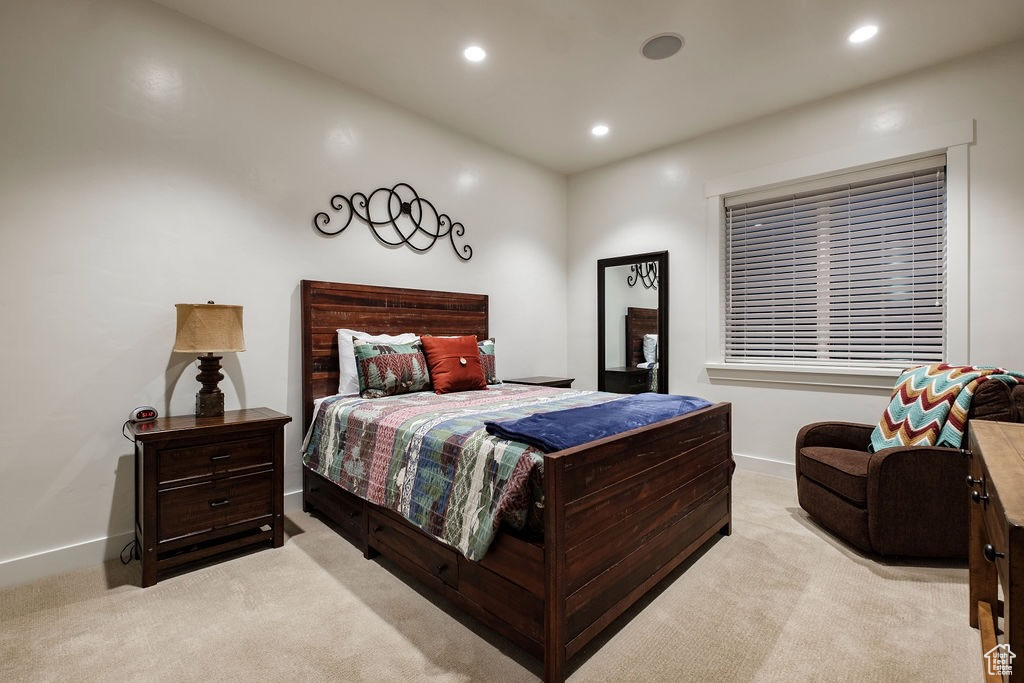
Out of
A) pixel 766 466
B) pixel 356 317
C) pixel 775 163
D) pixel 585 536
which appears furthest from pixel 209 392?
pixel 775 163

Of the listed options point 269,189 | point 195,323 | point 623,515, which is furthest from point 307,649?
point 269,189

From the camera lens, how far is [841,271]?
353 centimetres

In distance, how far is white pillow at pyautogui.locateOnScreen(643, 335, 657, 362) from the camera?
14.5 feet

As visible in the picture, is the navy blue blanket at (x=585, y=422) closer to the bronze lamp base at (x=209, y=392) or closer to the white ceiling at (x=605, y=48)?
the bronze lamp base at (x=209, y=392)

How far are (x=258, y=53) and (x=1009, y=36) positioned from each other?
4425 mm

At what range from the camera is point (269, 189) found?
2969mm

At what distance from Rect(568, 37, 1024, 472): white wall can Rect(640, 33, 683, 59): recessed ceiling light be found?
86 centimetres

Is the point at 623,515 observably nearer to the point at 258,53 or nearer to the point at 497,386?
the point at 497,386

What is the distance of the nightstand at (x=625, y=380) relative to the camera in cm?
452

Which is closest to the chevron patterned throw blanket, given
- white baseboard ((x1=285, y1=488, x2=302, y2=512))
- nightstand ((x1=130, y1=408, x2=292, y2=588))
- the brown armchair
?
the brown armchair

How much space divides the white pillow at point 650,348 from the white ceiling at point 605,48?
5.98 feet

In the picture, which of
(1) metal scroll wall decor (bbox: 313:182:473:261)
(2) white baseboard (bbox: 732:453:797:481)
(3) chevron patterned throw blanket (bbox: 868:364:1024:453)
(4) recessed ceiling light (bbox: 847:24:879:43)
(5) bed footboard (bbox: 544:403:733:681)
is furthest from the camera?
(2) white baseboard (bbox: 732:453:797:481)

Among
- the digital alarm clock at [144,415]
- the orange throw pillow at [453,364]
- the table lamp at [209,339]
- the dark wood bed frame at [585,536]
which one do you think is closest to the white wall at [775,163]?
the dark wood bed frame at [585,536]

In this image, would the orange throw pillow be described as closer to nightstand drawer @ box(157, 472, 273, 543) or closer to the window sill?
nightstand drawer @ box(157, 472, 273, 543)
